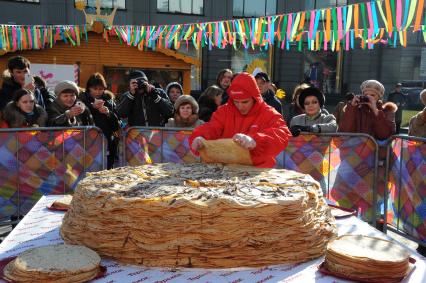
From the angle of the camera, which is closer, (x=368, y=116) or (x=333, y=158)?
(x=333, y=158)

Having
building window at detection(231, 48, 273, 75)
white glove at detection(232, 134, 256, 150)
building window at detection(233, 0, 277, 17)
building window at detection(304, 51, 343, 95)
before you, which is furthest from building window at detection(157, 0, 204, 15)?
white glove at detection(232, 134, 256, 150)

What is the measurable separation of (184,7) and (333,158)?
21.6m

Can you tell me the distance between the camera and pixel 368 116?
5.22 metres

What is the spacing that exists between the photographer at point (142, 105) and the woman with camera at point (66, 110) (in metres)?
0.62

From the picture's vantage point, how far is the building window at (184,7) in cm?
2464

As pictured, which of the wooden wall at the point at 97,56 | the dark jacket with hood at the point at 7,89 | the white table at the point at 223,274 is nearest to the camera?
the white table at the point at 223,274

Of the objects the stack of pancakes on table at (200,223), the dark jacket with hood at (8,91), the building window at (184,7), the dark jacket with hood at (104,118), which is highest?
the building window at (184,7)

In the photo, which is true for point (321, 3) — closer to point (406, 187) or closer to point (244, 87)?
point (406, 187)

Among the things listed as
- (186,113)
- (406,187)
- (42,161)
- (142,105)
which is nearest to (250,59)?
(142,105)

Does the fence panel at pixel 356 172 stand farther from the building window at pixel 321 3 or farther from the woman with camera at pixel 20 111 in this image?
the building window at pixel 321 3

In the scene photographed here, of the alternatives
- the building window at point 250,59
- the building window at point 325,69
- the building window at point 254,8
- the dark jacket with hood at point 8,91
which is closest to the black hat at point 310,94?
the dark jacket with hood at point 8,91

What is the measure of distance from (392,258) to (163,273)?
1340mm

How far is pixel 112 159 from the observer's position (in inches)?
242

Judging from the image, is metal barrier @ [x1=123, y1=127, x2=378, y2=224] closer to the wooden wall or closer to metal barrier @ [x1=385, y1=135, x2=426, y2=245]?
metal barrier @ [x1=385, y1=135, x2=426, y2=245]
